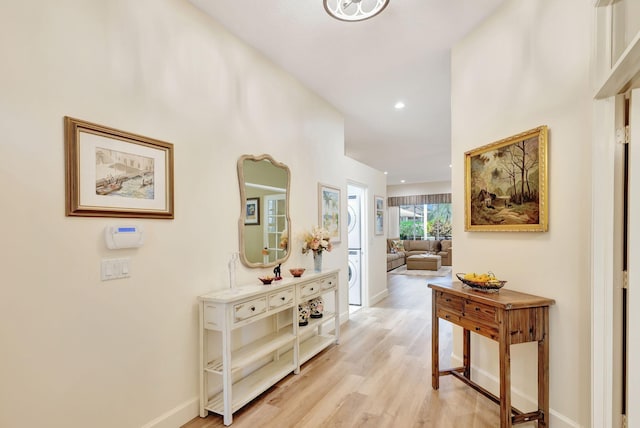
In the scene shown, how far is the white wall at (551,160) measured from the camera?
1.87 metres

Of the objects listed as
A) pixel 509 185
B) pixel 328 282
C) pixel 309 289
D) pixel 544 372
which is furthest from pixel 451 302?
pixel 328 282

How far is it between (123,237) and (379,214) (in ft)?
15.3

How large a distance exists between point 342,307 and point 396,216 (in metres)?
8.25

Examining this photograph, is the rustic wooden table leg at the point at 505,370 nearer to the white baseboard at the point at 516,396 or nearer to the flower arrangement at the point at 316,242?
the white baseboard at the point at 516,396

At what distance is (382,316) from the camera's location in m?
4.80

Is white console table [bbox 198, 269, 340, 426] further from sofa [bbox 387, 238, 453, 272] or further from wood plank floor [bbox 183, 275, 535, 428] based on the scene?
sofa [bbox 387, 238, 453, 272]

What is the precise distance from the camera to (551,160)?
6.77 ft

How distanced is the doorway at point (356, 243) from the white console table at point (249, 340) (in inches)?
75.8

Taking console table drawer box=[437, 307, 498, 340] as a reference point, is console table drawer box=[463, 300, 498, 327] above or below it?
above

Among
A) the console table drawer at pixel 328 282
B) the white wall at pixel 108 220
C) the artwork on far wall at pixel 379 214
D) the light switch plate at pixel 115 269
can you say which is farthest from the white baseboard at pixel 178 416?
the artwork on far wall at pixel 379 214

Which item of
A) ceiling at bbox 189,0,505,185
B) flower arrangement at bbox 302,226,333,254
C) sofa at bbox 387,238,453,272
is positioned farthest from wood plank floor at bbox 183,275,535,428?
sofa at bbox 387,238,453,272

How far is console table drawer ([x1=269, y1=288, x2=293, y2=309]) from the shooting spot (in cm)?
269

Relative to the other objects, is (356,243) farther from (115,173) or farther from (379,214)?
(115,173)

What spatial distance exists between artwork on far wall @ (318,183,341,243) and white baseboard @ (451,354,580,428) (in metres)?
2.03
